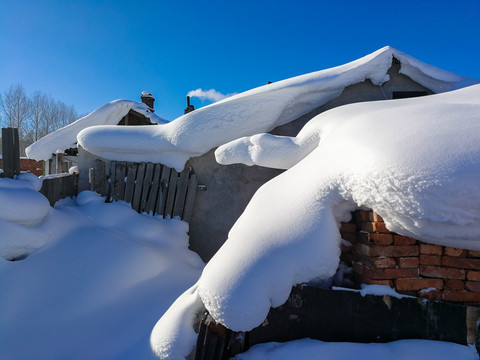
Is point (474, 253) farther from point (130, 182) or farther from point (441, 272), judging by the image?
point (130, 182)

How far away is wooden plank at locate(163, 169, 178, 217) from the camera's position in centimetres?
478

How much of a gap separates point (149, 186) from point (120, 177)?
0.55m

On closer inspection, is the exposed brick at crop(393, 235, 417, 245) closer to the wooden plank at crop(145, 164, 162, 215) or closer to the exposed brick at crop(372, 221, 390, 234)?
the exposed brick at crop(372, 221, 390, 234)

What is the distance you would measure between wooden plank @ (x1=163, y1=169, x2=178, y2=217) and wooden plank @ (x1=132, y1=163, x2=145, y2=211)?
0.48 metres

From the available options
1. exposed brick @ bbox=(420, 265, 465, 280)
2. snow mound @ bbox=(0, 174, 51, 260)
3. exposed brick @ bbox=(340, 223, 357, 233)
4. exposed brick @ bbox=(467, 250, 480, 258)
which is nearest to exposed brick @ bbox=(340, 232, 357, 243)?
exposed brick @ bbox=(340, 223, 357, 233)

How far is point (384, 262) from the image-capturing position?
1930 millimetres

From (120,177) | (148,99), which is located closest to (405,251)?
(120,177)

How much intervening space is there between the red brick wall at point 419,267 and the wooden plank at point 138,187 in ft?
12.6

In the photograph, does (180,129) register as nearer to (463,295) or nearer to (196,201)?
(196,201)

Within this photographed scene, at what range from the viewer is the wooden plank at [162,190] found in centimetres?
480

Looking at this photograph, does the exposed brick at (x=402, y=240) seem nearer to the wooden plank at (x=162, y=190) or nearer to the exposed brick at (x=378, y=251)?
the exposed brick at (x=378, y=251)

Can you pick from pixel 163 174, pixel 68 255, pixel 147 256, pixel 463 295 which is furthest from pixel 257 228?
pixel 163 174

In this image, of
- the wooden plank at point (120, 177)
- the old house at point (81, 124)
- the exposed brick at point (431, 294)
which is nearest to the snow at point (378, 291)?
the exposed brick at point (431, 294)

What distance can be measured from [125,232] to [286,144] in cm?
264
